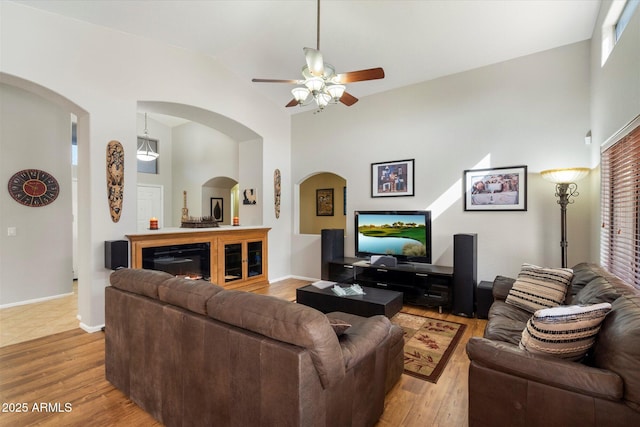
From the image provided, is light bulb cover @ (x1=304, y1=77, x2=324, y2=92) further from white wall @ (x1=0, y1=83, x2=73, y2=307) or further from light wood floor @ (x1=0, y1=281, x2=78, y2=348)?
white wall @ (x1=0, y1=83, x2=73, y2=307)

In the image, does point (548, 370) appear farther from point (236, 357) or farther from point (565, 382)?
point (236, 357)

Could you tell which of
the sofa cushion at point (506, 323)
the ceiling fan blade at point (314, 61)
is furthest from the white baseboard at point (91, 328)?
the sofa cushion at point (506, 323)

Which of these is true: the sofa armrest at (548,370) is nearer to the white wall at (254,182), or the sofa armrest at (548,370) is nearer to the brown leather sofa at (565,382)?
the brown leather sofa at (565,382)

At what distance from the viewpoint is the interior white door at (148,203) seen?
754 cm

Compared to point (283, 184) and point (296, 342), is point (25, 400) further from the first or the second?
point (283, 184)

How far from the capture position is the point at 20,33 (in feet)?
10.2

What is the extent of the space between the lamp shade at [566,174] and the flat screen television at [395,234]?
1.56m

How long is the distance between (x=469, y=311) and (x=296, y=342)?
3.40 metres

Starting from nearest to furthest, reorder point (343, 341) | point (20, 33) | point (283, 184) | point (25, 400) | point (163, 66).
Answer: point (343, 341) < point (25, 400) < point (20, 33) < point (163, 66) < point (283, 184)

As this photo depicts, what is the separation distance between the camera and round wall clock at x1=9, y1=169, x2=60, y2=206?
14.5 ft

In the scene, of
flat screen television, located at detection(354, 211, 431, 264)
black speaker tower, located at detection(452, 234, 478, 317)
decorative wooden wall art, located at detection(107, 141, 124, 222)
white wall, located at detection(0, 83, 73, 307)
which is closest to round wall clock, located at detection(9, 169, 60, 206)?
white wall, located at detection(0, 83, 73, 307)

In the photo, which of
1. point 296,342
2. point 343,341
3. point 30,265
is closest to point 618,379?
point 343,341

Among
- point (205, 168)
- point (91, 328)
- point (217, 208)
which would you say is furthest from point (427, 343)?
point (217, 208)

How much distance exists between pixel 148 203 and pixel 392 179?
6.13 meters
